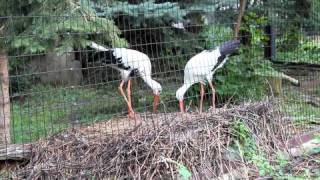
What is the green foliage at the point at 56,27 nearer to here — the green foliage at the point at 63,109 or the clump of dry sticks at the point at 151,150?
the green foliage at the point at 63,109

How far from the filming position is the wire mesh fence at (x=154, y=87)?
4.42 meters

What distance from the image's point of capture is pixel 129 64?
19.1 feet

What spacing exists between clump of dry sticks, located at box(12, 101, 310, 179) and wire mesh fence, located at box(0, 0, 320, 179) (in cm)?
1

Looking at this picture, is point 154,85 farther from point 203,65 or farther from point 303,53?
point 303,53

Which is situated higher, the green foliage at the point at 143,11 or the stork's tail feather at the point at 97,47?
the green foliage at the point at 143,11

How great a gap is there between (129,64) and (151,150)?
69.3 inches

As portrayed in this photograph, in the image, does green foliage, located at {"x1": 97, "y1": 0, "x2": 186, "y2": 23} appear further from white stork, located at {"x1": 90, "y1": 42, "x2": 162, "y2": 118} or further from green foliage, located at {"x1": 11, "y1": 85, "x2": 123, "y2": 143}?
green foliage, located at {"x1": 11, "y1": 85, "x2": 123, "y2": 143}

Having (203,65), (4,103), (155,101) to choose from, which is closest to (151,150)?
(4,103)

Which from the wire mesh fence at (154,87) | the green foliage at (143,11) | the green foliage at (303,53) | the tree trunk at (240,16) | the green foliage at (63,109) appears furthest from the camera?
the green foliage at (303,53)

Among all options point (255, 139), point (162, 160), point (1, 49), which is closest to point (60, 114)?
point (1, 49)

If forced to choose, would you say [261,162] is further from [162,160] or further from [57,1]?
[57,1]

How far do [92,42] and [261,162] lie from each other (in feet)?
6.66

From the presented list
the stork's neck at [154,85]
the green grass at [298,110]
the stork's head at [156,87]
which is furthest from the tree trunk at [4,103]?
the green grass at [298,110]

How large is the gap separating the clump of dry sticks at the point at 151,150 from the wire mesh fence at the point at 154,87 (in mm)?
10
